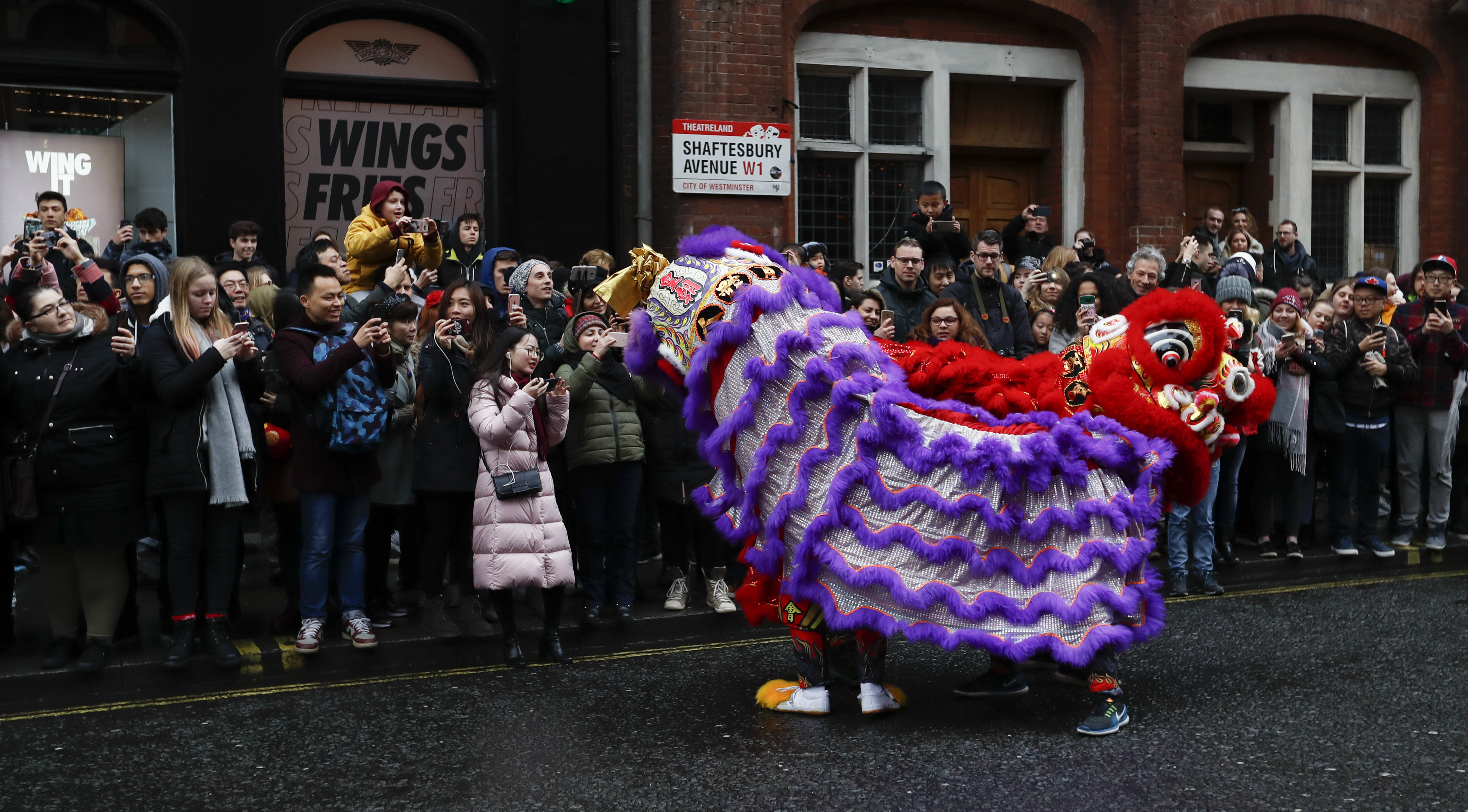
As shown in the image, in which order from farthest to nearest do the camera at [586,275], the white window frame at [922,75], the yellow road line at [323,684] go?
the white window frame at [922,75] → the camera at [586,275] → the yellow road line at [323,684]

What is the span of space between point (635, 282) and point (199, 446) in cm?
240

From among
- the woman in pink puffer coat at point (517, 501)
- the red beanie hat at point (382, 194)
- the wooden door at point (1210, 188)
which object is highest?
the wooden door at point (1210, 188)

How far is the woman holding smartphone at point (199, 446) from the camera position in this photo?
6754 mm

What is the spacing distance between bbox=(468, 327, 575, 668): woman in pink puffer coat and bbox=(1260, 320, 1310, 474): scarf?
5165 millimetres

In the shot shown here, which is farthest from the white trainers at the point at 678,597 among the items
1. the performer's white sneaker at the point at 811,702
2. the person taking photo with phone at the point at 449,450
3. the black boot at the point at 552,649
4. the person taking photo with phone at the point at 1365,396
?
the person taking photo with phone at the point at 1365,396

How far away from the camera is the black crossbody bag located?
6629mm

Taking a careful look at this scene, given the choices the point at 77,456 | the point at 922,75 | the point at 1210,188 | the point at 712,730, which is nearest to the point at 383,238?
the point at 77,456

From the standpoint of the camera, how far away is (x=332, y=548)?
727 cm

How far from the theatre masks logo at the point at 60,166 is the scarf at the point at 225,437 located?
5.05 meters

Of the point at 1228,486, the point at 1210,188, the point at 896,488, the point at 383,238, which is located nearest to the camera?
the point at 896,488

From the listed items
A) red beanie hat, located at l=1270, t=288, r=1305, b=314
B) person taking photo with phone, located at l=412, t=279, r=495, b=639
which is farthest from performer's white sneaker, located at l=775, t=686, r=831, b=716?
red beanie hat, located at l=1270, t=288, r=1305, b=314

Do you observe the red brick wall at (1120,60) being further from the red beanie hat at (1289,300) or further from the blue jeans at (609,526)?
the blue jeans at (609,526)

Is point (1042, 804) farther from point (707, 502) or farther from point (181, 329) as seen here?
point (181, 329)

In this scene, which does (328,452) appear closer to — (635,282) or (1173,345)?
(635,282)
